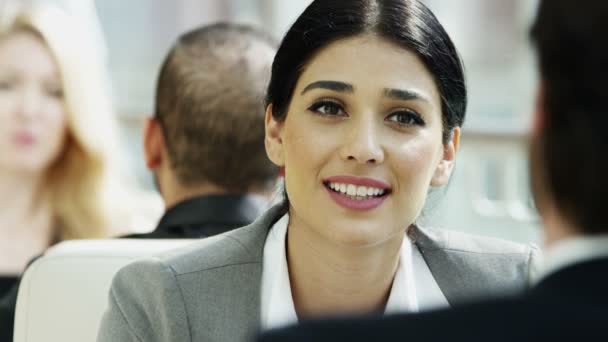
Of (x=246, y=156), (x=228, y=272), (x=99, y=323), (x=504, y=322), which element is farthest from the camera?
(x=246, y=156)

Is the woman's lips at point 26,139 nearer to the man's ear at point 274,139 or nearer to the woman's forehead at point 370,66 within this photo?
the man's ear at point 274,139

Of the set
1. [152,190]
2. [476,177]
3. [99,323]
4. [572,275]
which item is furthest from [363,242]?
[152,190]

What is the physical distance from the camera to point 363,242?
1917 millimetres

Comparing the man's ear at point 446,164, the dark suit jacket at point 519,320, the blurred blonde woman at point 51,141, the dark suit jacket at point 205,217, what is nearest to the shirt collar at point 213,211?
the dark suit jacket at point 205,217

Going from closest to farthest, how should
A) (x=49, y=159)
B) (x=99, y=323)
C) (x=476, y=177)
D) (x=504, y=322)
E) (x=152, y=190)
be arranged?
(x=504, y=322)
(x=99, y=323)
(x=49, y=159)
(x=476, y=177)
(x=152, y=190)

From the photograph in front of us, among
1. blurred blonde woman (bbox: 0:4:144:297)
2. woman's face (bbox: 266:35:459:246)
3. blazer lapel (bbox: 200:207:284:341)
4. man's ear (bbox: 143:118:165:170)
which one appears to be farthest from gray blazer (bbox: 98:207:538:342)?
blurred blonde woman (bbox: 0:4:144:297)

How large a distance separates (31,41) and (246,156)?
156 cm

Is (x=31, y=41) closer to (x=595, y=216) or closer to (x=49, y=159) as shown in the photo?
(x=49, y=159)

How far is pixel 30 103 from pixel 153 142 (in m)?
1.22

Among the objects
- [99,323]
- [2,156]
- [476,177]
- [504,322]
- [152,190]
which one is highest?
[504,322]

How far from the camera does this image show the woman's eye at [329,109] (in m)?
1.91

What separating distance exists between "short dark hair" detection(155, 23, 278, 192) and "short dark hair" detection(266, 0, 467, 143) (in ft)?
1.34

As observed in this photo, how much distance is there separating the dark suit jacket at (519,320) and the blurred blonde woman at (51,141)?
106 inches

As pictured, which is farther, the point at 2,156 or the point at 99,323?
the point at 2,156
